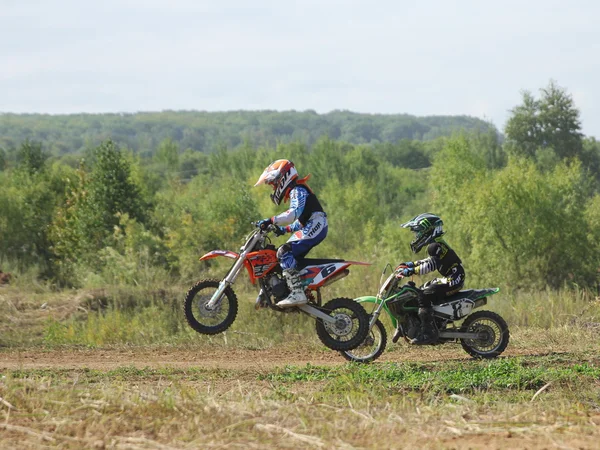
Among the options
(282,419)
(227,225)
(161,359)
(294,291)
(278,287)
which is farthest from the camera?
(227,225)

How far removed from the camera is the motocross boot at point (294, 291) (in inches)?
437

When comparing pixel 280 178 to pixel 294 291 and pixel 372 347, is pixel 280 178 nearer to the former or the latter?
pixel 294 291

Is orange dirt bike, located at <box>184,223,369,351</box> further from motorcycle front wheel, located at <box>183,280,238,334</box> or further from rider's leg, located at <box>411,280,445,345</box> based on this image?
rider's leg, located at <box>411,280,445,345</box>

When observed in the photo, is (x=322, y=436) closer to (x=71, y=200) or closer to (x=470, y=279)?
(x=470, y=279)

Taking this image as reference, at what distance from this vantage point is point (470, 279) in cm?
3775

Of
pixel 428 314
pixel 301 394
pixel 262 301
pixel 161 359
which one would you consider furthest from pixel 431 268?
pixel 161 359

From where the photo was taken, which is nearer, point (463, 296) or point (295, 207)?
point (295, 207)

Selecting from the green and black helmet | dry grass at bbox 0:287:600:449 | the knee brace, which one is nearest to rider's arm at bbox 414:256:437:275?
the green and black helmet

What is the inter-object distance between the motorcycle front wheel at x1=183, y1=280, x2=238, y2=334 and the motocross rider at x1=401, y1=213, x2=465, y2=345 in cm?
248

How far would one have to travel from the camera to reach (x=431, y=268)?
1123 centimetres

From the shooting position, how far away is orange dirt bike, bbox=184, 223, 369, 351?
11188 mm

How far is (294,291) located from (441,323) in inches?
84.5

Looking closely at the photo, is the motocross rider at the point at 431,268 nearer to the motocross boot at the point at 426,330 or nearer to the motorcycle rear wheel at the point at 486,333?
the motocross boot at the point at 426,330

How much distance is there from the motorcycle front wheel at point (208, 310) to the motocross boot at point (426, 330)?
8.45 feet
